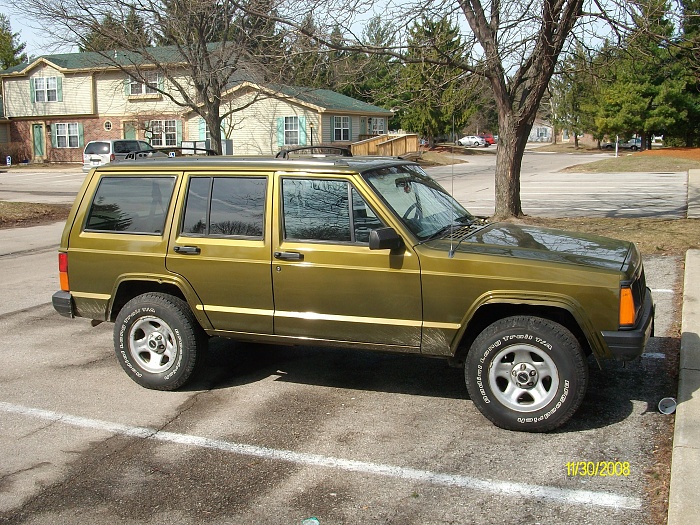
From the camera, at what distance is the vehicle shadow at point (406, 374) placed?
540cm

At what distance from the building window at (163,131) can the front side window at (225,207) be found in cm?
4032

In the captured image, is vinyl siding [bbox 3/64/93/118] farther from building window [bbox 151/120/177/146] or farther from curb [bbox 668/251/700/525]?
curb [bbox 668/251/700/525]

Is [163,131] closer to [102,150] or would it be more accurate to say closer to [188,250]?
[102,150]

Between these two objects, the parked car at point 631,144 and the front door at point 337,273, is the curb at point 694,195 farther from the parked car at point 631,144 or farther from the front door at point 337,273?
the parked car at point 631,144

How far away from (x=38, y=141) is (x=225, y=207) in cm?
4821

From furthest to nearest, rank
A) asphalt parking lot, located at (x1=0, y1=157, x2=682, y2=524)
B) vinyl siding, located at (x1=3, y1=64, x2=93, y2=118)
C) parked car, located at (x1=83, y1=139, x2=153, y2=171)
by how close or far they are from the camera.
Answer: vinyl siding, located at (x1=3, y1=64, x2=93, y2=118)
parked car, located at (x1=83, y1=139, x2=153, y2=171)
asphalt parking lot, located at (x1=0, y1=157, x2=682, y2=524)

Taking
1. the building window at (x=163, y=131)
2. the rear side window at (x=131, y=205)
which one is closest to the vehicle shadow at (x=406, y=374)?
the rear side window at (x=131, y=205)

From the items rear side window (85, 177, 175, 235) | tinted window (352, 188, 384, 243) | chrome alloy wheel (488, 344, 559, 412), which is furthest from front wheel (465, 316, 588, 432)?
rear side window (85, 177, 175, 235)

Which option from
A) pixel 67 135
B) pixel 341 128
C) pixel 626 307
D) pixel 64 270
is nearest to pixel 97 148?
pixel 67 135

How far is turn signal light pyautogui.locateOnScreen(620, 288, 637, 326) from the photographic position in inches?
186

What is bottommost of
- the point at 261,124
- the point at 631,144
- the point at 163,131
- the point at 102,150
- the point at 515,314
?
the point at 515,314

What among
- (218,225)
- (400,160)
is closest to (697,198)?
(400,160)

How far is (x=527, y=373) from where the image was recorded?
194 inches

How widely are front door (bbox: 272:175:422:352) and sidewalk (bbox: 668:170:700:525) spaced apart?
5.95 feet
